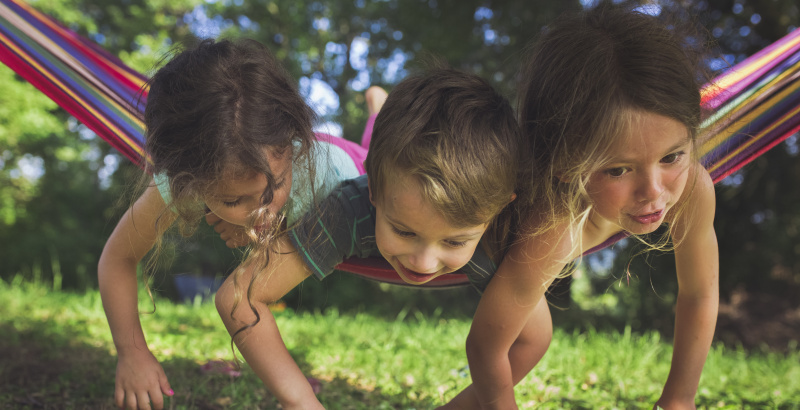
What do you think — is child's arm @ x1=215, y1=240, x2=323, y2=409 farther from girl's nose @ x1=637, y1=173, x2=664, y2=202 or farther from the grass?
girl's nose @ x1=637, y1=173, x2=664, y2=202

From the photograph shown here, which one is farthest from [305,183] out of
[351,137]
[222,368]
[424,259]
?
[351,137]

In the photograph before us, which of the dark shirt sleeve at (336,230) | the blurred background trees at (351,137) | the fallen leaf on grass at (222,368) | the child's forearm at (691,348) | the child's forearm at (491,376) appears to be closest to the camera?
the dark shirt sleeve at (336,230)

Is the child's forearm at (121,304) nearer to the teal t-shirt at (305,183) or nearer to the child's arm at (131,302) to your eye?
the child's arm at (131,302)

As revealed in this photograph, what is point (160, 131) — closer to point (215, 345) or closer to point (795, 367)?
point (215, 345)

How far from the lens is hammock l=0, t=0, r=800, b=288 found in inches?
75.0

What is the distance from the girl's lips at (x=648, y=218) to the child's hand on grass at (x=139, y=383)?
1.39 metres

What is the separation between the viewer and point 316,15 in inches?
393

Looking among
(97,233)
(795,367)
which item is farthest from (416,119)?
(97,233)

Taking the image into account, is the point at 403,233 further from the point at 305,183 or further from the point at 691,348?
the point at 691,348

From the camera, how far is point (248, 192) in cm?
152

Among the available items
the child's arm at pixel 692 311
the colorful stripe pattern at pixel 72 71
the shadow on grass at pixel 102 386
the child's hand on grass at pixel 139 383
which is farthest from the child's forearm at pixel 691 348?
the colorful stripe pattern at pixel 72 71

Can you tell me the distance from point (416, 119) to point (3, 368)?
2058 mm

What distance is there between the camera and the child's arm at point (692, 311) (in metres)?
1.87

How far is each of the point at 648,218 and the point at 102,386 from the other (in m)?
1.99
